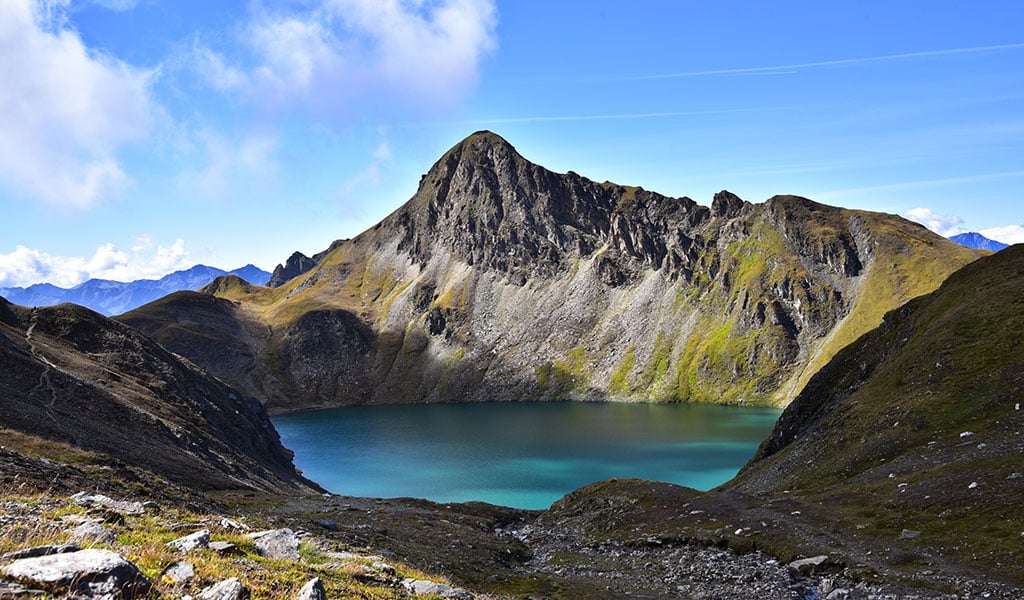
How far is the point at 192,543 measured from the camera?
16.9 m

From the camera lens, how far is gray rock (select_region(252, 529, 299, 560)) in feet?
64.0

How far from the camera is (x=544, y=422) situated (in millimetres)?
177125

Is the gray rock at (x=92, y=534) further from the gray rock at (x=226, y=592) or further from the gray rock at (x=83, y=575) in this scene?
the gray rock at (x=226, y=592)

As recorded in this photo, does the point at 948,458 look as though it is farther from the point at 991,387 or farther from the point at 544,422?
the point at 544,422

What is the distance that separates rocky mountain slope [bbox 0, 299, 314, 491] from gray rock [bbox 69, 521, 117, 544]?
38370 millimetres

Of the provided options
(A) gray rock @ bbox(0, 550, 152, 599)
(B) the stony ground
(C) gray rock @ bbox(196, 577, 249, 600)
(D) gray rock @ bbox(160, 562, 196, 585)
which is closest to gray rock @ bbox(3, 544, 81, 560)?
(B) the stony ground

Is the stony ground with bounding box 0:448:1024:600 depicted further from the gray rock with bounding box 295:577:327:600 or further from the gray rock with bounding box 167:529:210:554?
the gray rock with bounding box 295:577:327:600

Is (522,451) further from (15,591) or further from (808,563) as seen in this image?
(15,591)

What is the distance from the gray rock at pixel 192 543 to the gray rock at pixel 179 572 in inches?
114

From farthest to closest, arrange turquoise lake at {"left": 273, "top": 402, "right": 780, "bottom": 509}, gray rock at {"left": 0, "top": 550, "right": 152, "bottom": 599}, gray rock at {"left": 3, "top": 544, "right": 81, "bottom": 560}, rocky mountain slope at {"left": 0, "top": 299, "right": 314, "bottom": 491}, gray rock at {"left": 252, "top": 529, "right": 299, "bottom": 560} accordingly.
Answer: turquoise lake at {"left": 273, "top": 402, "right": 780, "bottom": 509} → rocky mountain slope at {"left": 0, "top": 299, "right": 314, "bottom": 491} → gray rock at {"left": 252, "top": 529, "right": 299, "bottom": 560} → gray rock at {"left": 3, "top": 544, "right": 81, "bottom": 560} → gray rock at {"left": 0, "top": 550, "right": 152, "bottom": 599}

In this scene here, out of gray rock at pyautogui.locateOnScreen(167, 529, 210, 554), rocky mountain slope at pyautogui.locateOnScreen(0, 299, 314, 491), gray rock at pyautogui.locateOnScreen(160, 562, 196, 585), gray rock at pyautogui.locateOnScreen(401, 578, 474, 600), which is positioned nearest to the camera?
gray rock at pyautogui.locateOnScreen(160, 562, 196, 585)

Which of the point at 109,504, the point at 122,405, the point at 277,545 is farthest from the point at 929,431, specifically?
the point at 122,405

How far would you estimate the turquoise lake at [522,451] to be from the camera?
10494 centimetres

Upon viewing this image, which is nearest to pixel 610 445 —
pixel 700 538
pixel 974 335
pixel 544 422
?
pixel 544 422
